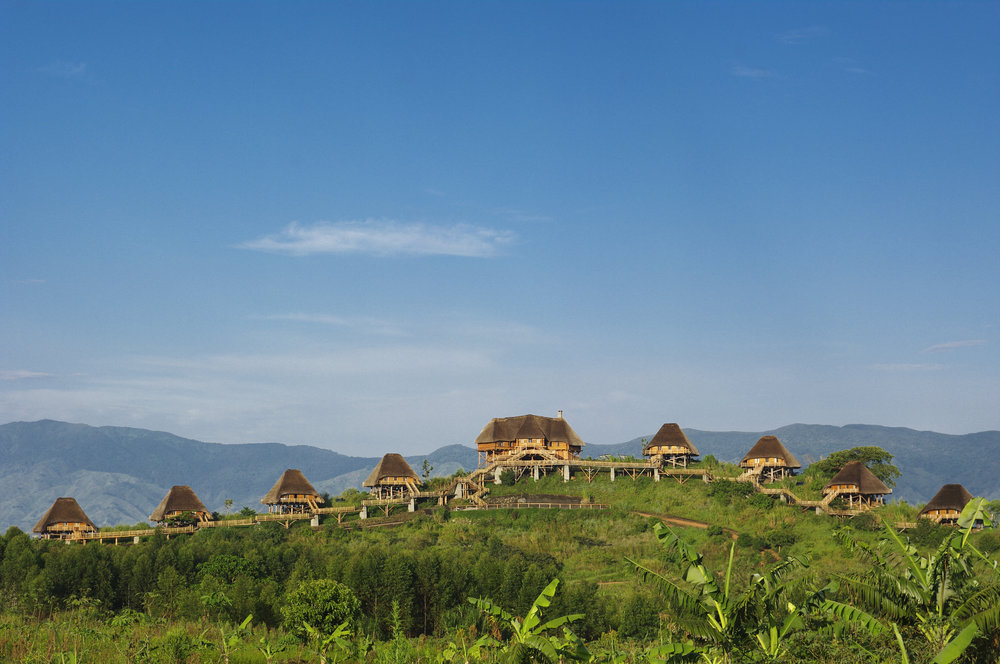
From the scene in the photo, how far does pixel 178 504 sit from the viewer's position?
76.0 m

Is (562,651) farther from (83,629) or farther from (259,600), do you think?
(259,600)

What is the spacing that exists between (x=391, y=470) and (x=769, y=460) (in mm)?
34628

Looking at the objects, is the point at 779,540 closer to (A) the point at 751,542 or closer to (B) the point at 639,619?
(A) the point at 751,542

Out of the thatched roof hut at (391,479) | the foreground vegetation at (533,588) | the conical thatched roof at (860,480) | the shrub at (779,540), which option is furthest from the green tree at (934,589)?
the thatched roof hut at (391,479)

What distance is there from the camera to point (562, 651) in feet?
54.4

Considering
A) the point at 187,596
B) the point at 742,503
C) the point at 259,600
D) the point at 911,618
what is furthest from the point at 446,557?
the point at 911,618

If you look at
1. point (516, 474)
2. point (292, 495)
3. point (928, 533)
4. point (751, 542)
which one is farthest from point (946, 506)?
point (292, 495)

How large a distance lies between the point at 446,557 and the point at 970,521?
1423 inches

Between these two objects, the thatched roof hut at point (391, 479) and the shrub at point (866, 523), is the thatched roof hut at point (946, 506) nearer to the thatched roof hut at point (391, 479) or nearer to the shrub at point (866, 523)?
the shrub at point (866, 523)

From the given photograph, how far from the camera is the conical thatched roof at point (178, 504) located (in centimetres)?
7544

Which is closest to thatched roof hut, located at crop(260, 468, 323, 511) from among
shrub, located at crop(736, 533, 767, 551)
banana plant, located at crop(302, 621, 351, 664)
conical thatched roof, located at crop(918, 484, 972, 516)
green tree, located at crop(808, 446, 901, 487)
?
shrub, located at crop(736, 533, 767, 551)

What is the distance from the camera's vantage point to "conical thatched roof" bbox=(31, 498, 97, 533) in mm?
76250

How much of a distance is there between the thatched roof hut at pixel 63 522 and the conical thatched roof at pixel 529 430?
36.1 m

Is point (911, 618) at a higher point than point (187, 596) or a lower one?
higher
